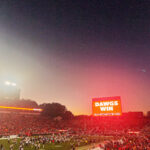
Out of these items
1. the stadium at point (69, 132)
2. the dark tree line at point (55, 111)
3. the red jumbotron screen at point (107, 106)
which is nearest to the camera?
the stadium at point (69, 132)

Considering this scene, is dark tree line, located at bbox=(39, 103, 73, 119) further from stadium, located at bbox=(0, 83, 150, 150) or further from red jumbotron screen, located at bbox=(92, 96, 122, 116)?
red jumbotron screen, located at bbox=(92, 96, 122, 116)

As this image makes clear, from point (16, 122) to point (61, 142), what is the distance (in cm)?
2782

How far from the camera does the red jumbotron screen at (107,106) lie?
50000 mm

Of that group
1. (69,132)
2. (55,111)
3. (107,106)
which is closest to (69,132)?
(69,132)

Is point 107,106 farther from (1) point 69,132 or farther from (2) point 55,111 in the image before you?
(2) point 55,111

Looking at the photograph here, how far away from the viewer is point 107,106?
5141 cm

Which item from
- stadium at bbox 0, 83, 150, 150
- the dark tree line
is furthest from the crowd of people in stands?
the dark tree line

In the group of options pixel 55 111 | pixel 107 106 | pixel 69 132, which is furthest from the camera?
pixel 55 111

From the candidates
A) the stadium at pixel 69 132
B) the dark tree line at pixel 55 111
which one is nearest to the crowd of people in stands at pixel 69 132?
the stadium at pixel 69 132

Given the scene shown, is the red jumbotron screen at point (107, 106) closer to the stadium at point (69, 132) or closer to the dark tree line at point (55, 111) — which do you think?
the stadium at point (69, 132)

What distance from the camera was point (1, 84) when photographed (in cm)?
8950

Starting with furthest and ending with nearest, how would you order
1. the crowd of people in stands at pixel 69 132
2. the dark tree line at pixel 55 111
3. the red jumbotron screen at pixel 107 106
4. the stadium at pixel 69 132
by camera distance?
the dark tree line at pixel 55 111
the red jumbotron screen at pixel 107 106
the stadium at pixel 69 132
the crowd of people in stands at pixel 69 132

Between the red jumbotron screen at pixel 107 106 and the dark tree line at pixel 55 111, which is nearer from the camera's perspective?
the red jumbotron screen at pixel 107 106

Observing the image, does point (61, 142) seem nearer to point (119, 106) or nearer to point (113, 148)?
point (113, 148)
